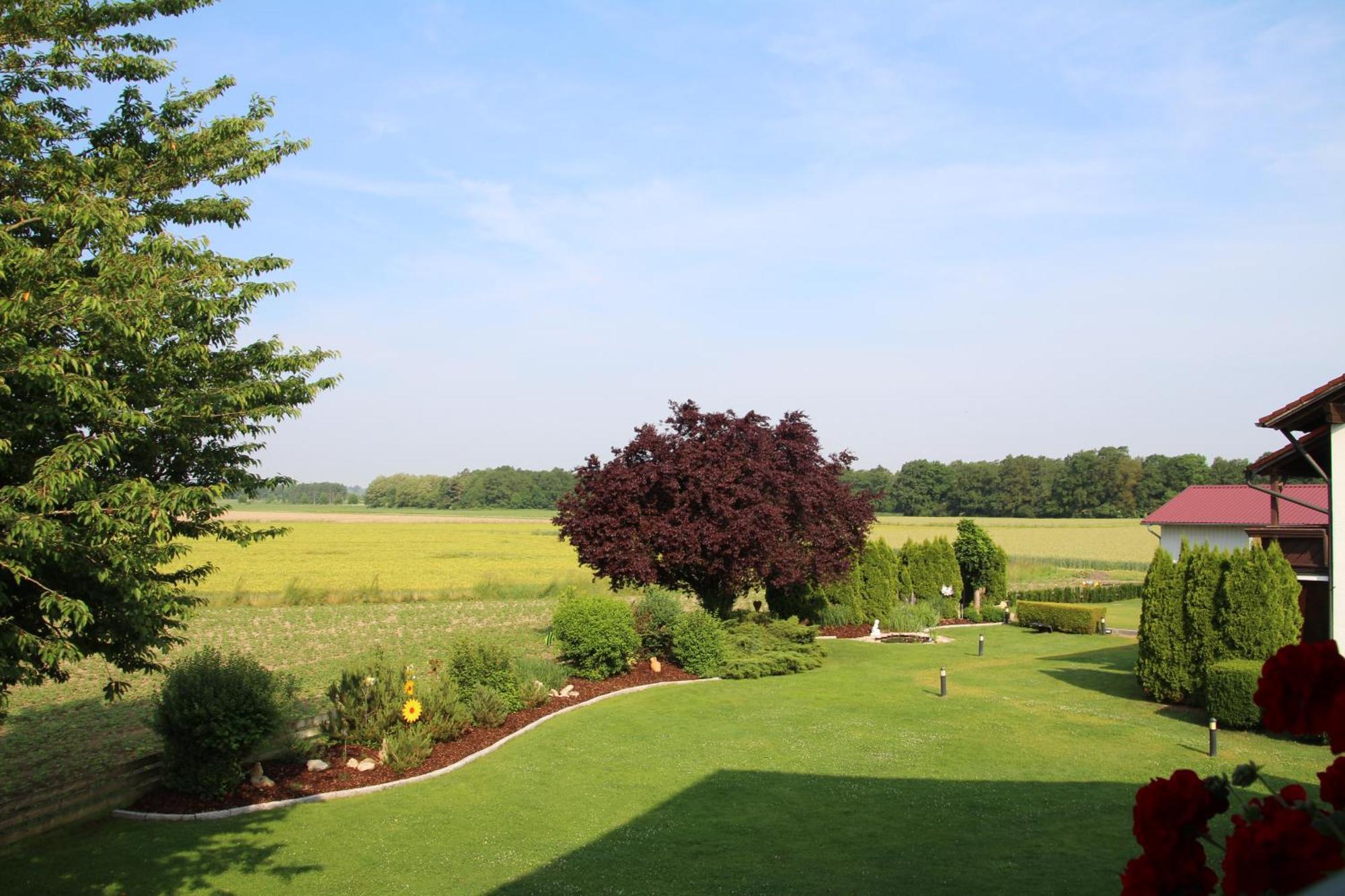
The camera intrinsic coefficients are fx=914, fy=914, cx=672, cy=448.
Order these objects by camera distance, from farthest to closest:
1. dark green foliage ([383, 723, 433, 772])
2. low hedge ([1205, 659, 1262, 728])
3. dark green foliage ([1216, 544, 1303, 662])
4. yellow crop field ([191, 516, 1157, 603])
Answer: yellow crop field ([191, 516, 1157, 603]) → dark green foliage ([1216, 544, 1303, 662]) → low hedge ([1205, 659, 1262, 728]) → dark green foliage ([383, 723, 433, 772])

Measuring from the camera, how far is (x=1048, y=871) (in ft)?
30.1

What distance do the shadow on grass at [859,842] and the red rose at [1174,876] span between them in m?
6.80

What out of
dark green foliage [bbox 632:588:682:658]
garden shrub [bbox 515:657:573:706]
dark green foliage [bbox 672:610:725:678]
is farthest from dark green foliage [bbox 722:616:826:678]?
garden shrub [bbox 515:657:573:706]

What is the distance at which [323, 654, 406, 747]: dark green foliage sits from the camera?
14.3 metres

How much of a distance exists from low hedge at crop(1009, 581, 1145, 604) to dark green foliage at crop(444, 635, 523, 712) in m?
23.7

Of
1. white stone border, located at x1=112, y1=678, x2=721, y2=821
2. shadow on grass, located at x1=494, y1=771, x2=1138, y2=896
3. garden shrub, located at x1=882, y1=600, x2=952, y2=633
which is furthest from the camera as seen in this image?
garden shrub, located at x1=882, y1=600, x2=952, y2=633

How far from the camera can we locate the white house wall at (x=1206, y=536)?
3878 centimetres

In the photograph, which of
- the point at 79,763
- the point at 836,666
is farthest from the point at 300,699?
the point at 836,666

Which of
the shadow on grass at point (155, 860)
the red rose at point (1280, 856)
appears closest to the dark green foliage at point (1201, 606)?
the shadow on grass at point (155, 860)

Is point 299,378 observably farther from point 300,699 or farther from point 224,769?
point 300,699

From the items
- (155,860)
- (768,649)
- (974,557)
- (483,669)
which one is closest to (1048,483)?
(974,557)

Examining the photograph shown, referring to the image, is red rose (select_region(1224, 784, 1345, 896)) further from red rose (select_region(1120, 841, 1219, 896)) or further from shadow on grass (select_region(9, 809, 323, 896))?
shadow on grass (select_region(9, 809, 323, 896))

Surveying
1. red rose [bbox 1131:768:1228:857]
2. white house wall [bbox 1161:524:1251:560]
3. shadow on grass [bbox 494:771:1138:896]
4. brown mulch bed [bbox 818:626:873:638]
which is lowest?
brown mulch bed [bbox 818:626:873:638]

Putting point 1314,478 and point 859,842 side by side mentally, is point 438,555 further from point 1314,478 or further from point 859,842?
point 859,842
